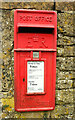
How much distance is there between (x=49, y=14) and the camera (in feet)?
4.48

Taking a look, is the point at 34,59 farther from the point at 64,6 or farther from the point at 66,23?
the point at 64,6

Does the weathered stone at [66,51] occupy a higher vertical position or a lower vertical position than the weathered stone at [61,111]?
higher

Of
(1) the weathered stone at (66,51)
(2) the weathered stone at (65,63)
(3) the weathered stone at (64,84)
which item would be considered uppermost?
(1) the weathered stone at (66,51)

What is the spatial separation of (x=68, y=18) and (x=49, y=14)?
275 mm

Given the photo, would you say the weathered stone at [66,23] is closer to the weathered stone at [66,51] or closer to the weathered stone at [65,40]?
the weathered stone at [65,40]

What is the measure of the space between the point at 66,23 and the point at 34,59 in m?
0.58

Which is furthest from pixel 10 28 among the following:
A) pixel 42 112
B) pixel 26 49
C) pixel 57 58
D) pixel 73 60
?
pixel 42 112

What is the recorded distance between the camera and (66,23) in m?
1.50

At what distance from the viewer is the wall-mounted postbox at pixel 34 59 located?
1.34m

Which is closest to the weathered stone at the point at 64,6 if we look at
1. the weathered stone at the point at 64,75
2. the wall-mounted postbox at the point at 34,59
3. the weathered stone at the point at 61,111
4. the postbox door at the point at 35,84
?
the wall-mounted postbox at the point at 34,59

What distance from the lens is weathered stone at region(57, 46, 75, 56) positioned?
4.97 ft

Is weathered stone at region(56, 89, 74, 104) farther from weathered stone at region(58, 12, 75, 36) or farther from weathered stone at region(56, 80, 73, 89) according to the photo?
weathered stone at region(58, 12, 75, 36)

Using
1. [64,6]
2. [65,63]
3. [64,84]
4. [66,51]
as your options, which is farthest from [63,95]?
[64,6]

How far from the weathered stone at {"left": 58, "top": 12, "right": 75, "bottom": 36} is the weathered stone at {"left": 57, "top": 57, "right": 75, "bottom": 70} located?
0.98 feet
